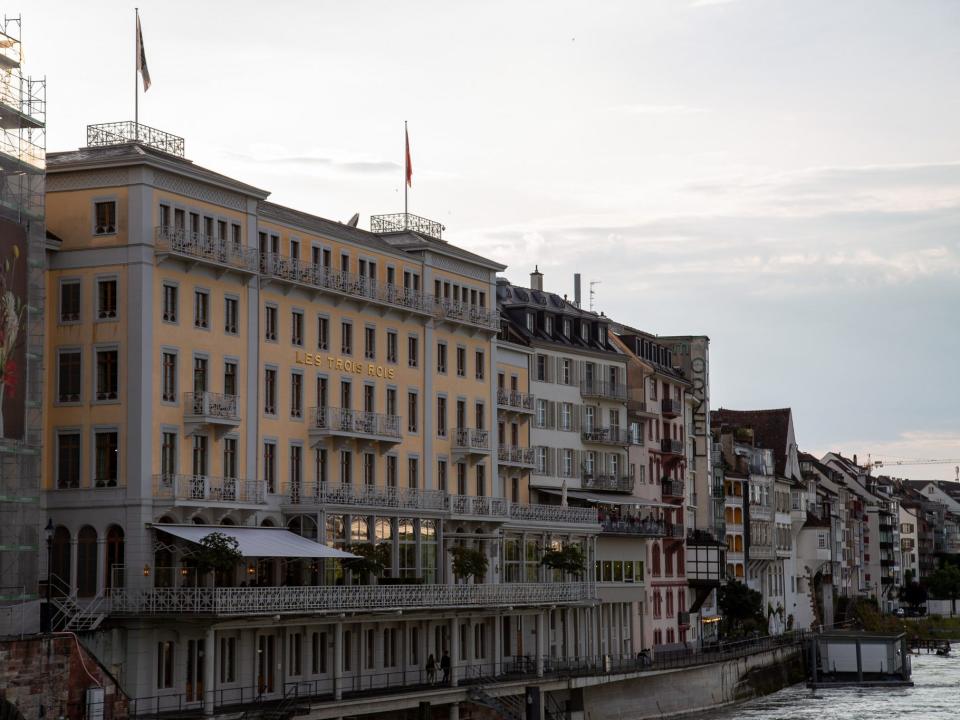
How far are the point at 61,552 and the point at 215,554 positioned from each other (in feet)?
21.6

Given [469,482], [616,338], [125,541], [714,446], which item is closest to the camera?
[125,541]

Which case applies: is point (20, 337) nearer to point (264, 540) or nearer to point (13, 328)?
point (13, 328)

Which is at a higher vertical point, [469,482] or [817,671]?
[469,482]

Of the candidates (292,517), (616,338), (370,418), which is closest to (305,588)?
(292,517)

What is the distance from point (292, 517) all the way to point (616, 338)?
145 feet

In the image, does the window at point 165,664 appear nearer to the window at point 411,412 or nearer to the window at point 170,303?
the window at point 170,303

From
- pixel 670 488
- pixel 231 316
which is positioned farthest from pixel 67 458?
pixel 670 488

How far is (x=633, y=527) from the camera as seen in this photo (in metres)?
106

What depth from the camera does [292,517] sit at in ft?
246

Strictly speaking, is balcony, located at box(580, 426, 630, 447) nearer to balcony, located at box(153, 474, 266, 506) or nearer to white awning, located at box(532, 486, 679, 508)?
white awning, located at box(532, 486, 679, 508)

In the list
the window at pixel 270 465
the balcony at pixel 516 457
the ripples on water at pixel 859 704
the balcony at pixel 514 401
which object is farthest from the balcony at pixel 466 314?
the ripples on water at pixel 859 704

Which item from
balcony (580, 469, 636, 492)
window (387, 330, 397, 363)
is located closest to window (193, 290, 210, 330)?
window (387, 330, 397, 363)

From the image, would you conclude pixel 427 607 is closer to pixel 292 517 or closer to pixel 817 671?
pixel 292 517

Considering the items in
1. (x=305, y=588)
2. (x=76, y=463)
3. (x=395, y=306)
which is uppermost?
(x=395, y=306)
